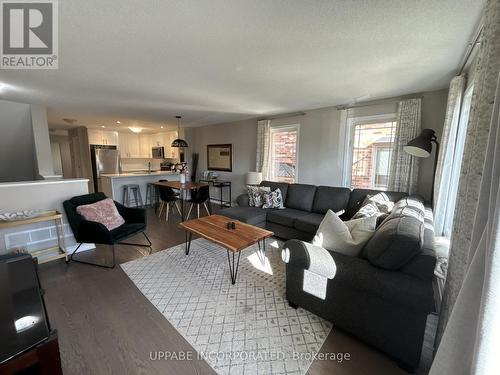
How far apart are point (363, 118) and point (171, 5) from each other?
135 inches

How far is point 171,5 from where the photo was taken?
1293 mm

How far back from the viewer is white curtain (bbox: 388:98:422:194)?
3.08m

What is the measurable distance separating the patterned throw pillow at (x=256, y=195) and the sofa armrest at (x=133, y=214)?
1883 mm

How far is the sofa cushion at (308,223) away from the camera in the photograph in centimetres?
308

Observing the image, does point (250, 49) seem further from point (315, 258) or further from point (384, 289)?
point (384, 289)

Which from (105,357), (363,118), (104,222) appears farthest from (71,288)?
(363,118)

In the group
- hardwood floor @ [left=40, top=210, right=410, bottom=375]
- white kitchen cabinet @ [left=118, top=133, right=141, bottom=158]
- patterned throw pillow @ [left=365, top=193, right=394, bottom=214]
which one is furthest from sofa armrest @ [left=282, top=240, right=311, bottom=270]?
white kitchen cabinet @ [left=118, top=133, right=141, bottom=158]

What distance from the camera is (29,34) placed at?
1642 millimetres

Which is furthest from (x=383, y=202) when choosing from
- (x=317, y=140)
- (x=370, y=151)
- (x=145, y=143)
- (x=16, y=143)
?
(x=145, y=143)

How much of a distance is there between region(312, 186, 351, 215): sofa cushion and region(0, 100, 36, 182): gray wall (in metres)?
5.46

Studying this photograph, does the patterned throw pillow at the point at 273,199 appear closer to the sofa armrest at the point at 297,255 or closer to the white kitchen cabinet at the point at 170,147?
the sofa armrest at the point at 297,255

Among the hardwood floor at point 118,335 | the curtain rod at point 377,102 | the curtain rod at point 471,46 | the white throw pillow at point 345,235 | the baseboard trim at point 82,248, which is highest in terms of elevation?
the curtain rod at point 377,102

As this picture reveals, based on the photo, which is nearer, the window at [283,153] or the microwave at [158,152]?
the window at [283,153]

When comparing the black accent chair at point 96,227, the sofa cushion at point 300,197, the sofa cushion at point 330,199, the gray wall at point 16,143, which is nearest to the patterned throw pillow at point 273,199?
the sofa cushion at point 300,197
